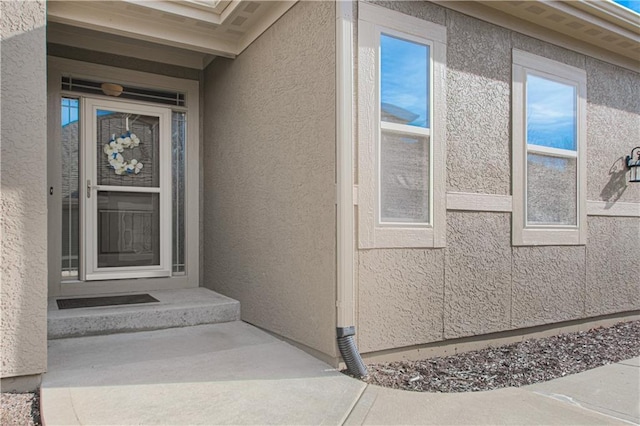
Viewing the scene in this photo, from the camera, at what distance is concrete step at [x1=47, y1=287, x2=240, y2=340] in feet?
12.9

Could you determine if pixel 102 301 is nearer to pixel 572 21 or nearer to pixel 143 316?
pixel 143 316

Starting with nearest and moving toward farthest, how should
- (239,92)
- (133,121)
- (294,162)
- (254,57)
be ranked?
(294,162) → (254,57) → (239,92) → (133,121)

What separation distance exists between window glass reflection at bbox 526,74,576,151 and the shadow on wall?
78 cm

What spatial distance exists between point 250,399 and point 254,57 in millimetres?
3229

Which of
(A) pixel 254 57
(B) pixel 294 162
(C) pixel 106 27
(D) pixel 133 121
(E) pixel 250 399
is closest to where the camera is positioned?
(E) pixel 250 399

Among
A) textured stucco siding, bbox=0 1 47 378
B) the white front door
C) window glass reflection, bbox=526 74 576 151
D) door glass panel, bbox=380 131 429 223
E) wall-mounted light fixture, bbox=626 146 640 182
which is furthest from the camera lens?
wall-mounted light fixture, bbox=626 146 640 182

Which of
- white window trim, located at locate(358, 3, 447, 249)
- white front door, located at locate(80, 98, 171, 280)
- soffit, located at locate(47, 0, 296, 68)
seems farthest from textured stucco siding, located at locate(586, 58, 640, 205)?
white front door, located at locate(80, 98, 171, 280)

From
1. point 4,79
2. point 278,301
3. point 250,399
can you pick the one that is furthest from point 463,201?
point 4,79

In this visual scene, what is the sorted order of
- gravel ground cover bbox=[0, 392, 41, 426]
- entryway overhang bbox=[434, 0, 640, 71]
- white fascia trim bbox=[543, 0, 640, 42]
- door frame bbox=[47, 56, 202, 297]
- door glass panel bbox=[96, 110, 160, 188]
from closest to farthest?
gravel ground cover bbox=[0, 392, 41, 426] → entryway overhang bbox=[434, 0, 640, 71] → white fascia trim bbox=[543, 0, 640, 42] → door frame bbox=[47, 56, 202, 297] → door glass panel bbox=[96, 110, 160, 188]

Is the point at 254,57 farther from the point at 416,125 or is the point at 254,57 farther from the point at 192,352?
the point at 192,352

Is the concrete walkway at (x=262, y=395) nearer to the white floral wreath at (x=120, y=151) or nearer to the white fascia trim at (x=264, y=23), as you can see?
the white floral wreath at (x=120, y=151)

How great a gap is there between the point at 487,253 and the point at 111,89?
440cm

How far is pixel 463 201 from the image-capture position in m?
4.02

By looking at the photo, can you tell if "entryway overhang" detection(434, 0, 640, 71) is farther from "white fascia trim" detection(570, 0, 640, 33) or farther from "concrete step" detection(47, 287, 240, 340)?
"concrete step" detection(47, 287, 240, 340)
